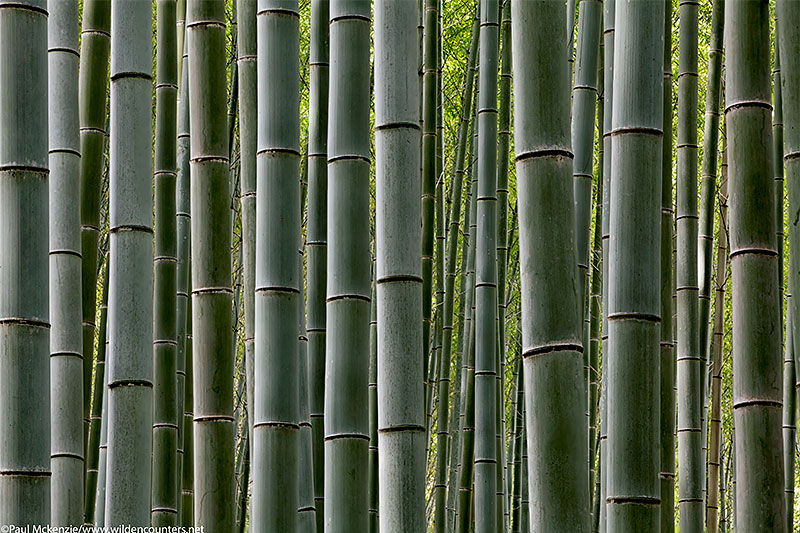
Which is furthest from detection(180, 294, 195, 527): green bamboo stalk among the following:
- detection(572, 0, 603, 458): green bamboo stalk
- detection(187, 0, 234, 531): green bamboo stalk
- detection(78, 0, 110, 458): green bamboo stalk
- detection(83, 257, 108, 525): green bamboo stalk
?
detection(572, 0, 603, 458): green bamboo stalk

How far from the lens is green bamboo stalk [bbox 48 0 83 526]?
1.91 metres

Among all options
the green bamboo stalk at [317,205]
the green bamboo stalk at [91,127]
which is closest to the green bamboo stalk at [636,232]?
the green bamboo stalk at [317,205]

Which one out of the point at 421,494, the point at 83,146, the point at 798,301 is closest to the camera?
the point at 798,301

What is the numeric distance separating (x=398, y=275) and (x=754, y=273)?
54cm

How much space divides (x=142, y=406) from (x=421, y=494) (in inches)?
19.8

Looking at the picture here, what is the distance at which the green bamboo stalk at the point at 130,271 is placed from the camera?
5.72 feet

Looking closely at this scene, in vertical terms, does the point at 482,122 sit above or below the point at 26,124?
above

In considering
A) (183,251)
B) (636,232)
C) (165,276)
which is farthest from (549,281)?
(183,251)

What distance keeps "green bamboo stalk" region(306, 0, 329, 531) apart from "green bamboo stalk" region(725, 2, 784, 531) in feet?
3.30

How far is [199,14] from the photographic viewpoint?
1.89 m

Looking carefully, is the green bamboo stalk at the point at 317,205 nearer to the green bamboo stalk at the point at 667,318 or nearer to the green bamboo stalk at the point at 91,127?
the green bamboo stalk at the point at 91,127

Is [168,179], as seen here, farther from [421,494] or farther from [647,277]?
[647,277]

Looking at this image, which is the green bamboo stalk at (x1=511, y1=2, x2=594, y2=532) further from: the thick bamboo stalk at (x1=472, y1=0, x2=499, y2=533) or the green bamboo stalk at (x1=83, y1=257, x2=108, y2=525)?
the green bamboo stalk at (x1=83, y1=257, x2=108, y2=525)

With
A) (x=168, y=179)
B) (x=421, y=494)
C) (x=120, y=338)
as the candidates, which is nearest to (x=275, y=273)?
(x=120, y=338)
